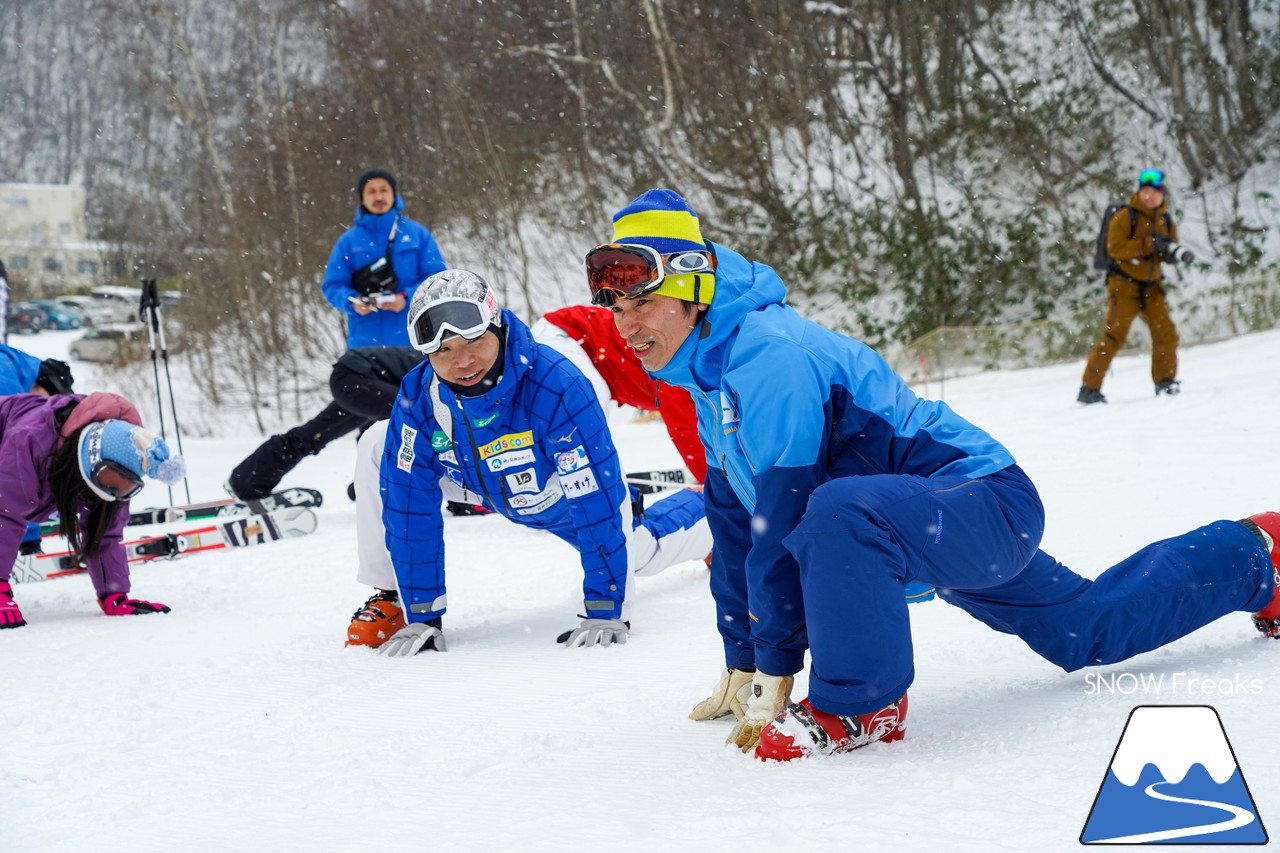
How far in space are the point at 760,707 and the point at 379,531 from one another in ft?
6.19

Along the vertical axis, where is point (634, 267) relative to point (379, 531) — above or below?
above

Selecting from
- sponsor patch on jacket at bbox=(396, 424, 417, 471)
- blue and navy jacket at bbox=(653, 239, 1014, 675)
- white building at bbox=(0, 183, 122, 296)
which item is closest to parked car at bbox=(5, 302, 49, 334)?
white building at bbox=(0, 183, 122, 296)

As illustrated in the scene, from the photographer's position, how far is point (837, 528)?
6.05 ft

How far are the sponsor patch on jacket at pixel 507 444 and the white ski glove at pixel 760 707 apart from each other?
1.49 meters

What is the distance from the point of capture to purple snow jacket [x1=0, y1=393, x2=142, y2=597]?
13.1 feet

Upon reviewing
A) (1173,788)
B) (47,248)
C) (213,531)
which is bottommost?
(213,531)

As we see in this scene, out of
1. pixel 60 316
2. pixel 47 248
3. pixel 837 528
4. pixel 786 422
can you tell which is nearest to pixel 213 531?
pixel 786 422

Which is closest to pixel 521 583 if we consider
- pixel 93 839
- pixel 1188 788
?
pixel 93 839

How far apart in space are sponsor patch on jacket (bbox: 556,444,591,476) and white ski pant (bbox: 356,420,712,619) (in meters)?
0.20

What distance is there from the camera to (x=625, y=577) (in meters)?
3.44

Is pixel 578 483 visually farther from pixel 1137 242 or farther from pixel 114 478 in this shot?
pixel 1137 242

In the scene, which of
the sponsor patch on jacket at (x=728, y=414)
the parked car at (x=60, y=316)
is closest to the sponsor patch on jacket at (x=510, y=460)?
the sponsor patch on jacket at (x=728, y=414)

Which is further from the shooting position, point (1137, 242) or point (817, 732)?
point (1137, 242)

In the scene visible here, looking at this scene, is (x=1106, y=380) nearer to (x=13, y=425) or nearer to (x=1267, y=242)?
(x=1267, y=242)
